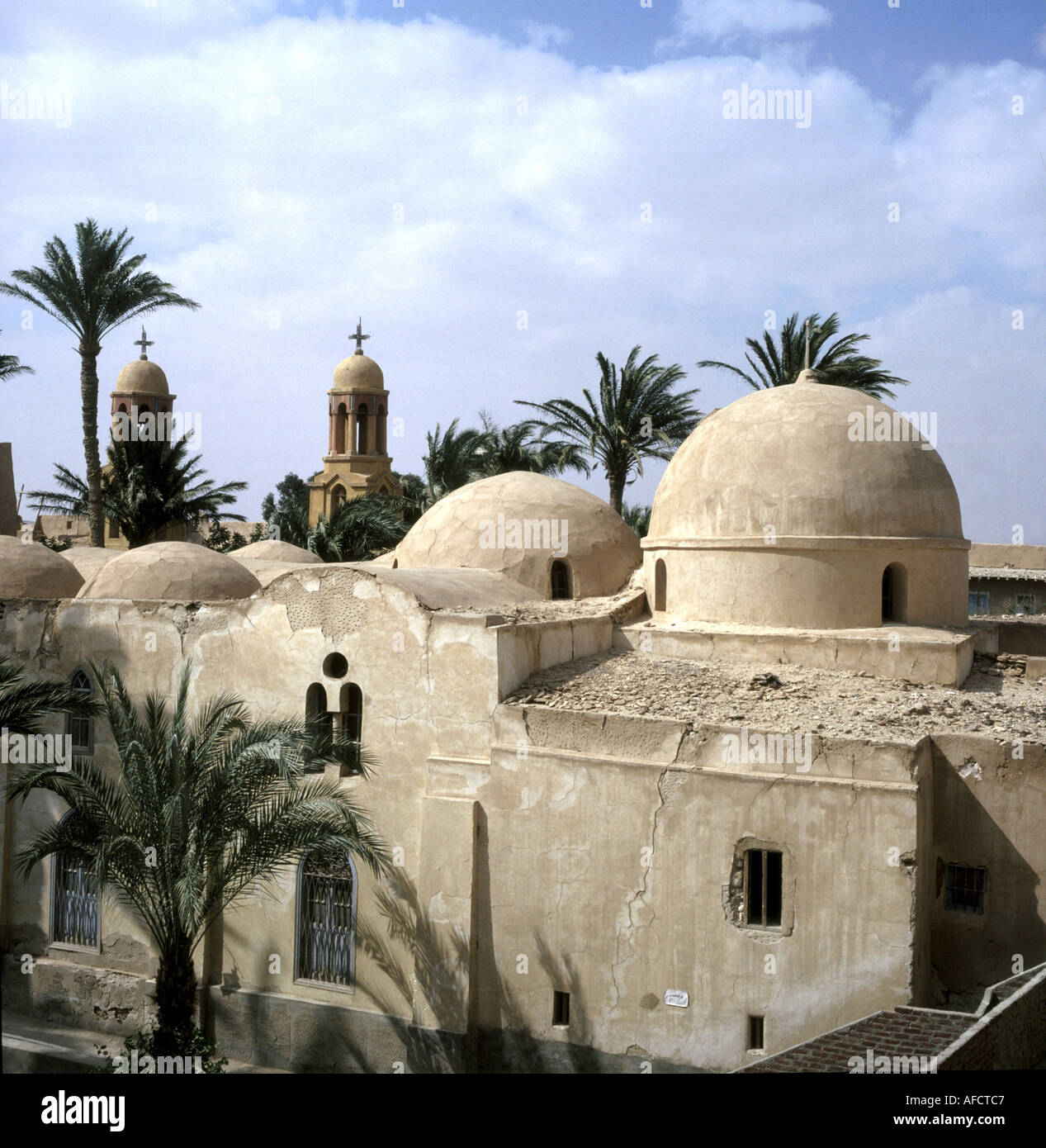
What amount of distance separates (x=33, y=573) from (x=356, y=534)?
908cm

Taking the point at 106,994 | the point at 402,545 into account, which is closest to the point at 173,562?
the point at 402,545

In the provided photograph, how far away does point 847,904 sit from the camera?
10578 millimetres

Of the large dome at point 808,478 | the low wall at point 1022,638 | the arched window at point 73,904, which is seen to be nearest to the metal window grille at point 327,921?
the arched window at point 73,904

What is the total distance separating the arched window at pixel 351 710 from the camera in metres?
13.4

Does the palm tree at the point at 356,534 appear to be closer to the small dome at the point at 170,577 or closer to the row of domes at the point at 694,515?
the row of domes at the point at 694,515

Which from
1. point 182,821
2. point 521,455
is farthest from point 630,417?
point 182,821

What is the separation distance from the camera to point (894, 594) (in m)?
14.7

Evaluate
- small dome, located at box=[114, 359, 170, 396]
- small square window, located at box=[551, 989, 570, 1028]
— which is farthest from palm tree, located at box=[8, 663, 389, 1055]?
small dome, located at box=[114, 359, 170, 396]

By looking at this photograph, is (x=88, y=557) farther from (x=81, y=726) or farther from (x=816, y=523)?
(x=816, y=523)

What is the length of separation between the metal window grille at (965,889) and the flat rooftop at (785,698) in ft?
4.38

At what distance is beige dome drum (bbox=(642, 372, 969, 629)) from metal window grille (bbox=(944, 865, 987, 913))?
3641 millimetres

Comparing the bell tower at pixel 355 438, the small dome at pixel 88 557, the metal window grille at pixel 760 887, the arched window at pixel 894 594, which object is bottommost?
the metal window grille at pixel 760 887

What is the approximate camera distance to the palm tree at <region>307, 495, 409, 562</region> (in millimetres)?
25359
